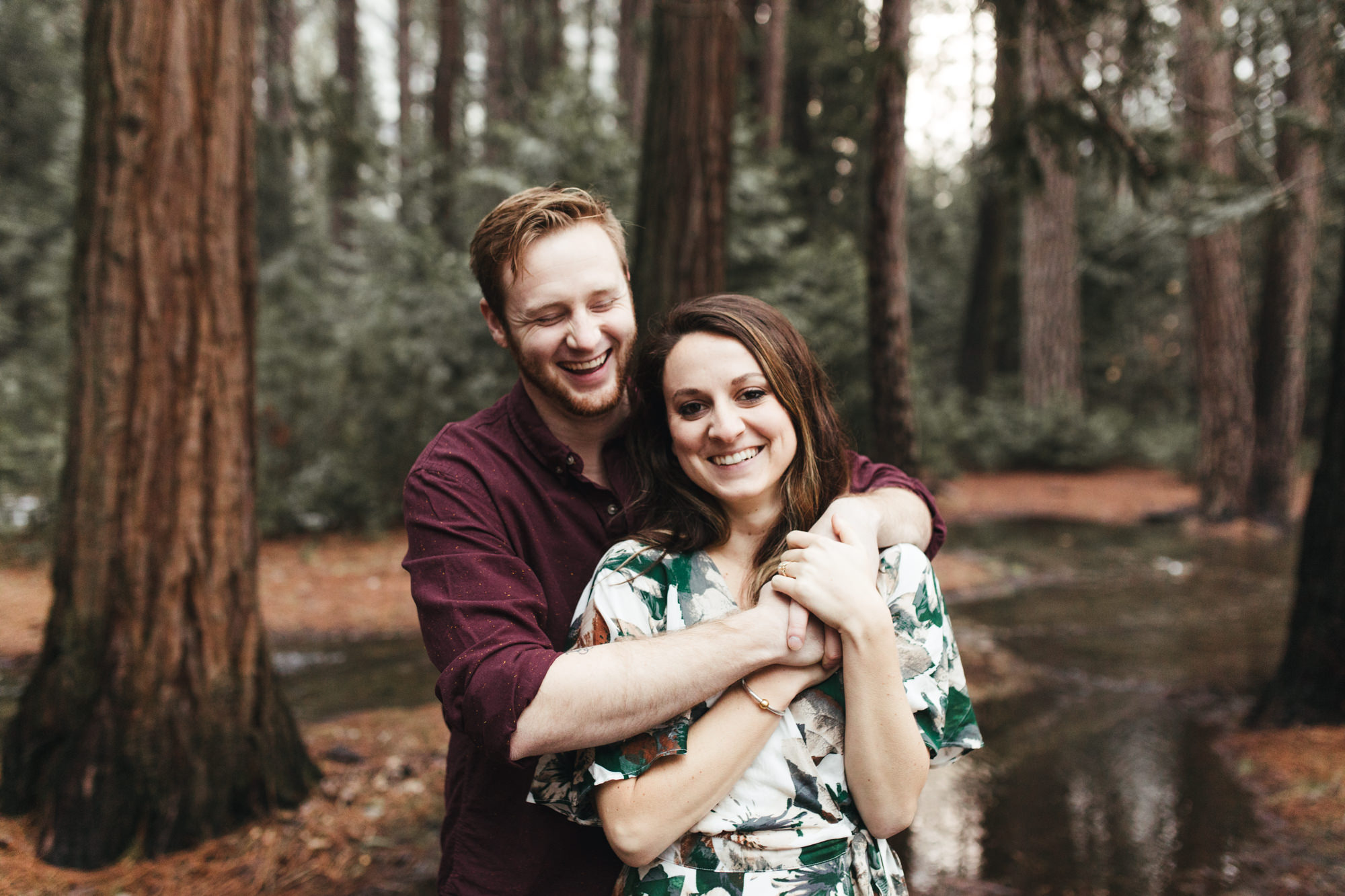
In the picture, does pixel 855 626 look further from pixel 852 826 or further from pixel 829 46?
pixel 829 46

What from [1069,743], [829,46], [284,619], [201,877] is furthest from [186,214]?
[829,46]

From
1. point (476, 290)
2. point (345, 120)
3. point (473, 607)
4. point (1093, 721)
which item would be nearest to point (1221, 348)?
point (1093, 721)

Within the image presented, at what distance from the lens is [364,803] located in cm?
390

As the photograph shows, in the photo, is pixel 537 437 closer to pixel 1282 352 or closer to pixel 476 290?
pixel 476 290

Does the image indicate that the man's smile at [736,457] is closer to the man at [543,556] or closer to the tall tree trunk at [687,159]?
the man at [543,556]

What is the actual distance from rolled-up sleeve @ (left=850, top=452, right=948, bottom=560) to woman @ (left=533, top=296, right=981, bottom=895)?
234 millimetres

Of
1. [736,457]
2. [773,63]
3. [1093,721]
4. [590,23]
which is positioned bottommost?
[1093,721]

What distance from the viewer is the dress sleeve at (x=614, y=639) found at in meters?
1.65

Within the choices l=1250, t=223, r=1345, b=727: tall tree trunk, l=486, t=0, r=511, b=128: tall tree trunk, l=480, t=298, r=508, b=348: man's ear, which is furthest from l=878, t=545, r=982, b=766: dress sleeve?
l=486, t=0, r=511, b=128: tall tree trunk

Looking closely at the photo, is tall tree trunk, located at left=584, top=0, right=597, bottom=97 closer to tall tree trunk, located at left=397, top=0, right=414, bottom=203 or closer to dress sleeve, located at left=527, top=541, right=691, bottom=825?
tall tree trunk, located at left=397, top=0, right=414, bottom=203

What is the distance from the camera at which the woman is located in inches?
65.3

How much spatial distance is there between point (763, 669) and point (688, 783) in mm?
262

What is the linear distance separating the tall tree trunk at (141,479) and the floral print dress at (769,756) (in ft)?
7.16

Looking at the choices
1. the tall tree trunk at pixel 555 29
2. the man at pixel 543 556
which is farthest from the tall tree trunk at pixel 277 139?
the man at pixel 543 556
